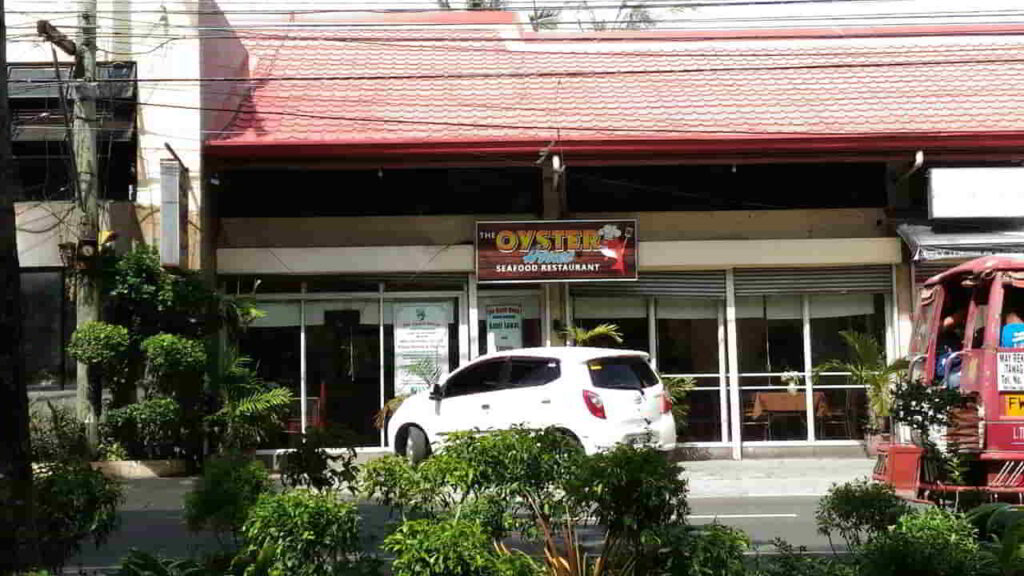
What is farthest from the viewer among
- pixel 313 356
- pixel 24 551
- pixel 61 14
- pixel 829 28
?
pixel 829 28

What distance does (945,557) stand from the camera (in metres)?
5.50

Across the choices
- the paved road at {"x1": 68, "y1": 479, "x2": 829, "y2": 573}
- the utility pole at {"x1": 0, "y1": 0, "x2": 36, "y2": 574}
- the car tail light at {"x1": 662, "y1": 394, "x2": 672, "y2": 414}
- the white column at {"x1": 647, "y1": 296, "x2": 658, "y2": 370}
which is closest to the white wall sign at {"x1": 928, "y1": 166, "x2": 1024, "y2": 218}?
the white column at {"x1": 647, "y1": 296, "x2": 658, "y2": 370}

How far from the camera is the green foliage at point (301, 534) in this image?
5.42 m

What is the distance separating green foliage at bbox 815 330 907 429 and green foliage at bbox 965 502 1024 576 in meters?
9.12

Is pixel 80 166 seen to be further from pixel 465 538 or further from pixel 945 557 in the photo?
pixel 945 557

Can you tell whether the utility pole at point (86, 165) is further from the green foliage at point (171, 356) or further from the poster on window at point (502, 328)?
the poster on window at point (502, 328)

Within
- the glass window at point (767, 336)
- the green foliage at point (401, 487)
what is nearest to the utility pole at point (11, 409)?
the green foliage at point (401, 487)

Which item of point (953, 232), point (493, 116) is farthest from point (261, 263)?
point (953, 232)

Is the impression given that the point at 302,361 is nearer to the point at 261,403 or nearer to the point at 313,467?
the point at 261,403

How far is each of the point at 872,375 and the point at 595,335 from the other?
4.23 meters

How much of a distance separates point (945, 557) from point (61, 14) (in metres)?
15.6

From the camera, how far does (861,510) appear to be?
6.60 meters

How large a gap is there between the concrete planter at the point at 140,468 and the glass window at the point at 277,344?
93.8 inches

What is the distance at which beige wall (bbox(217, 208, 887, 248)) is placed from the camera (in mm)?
18281
